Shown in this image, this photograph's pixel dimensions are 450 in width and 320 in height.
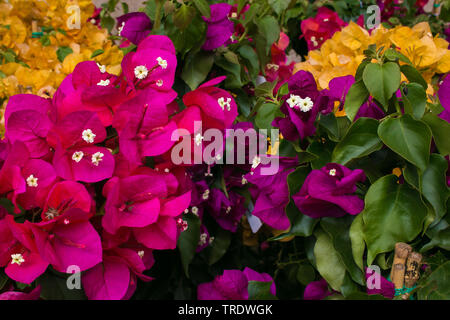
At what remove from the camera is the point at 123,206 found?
0.50 m

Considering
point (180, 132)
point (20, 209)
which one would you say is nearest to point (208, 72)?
point (180, 132)

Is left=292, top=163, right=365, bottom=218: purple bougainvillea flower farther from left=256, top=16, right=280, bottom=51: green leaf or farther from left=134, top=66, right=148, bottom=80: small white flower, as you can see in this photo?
left=256, top=16, right=280, bottom=51: green leaf

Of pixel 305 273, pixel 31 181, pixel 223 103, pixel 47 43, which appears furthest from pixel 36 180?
pixel 47 43

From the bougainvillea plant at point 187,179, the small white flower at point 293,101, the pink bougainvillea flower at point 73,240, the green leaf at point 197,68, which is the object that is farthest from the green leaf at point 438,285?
the green leaf at point 197,68

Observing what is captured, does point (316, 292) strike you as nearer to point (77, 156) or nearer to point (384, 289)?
point (384, 289)

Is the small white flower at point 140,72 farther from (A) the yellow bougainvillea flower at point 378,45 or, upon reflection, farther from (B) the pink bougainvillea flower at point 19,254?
(A) the yellow bougainvillea flower at point 378,45

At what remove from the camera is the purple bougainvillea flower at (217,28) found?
739 millimetres

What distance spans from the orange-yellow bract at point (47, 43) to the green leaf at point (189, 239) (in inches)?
15.0

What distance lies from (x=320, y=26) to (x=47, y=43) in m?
0.59

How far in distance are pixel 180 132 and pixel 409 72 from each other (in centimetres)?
25

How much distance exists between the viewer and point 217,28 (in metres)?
0.74

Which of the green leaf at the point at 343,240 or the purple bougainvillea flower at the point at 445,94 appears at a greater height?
the purple bougainvillea flower at the point at 445,94

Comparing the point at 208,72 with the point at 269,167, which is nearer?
the point at 269,167
